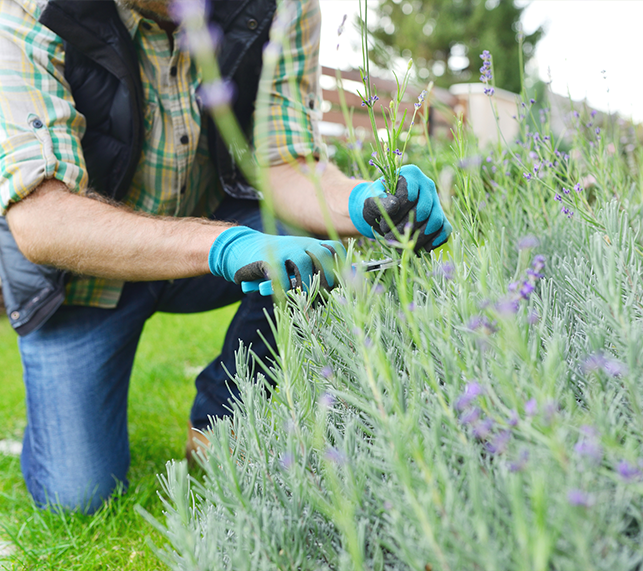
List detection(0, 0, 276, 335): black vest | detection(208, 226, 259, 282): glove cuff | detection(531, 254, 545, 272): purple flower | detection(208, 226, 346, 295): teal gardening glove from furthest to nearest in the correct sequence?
1. detection(0, 0, 276, 335): black vest
2. detection(208, 226, 259, 282): glove cuff
3. detection(208, 226, 346, 295): teal gardening glove
4. detection(531, 254, 545, 272): purple flower

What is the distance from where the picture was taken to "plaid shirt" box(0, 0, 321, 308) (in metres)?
1.71

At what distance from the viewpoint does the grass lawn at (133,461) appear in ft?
Answer: 4.98

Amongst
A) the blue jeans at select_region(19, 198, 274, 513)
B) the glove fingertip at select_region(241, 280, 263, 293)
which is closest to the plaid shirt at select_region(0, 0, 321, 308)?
the blue jeans at select_region(19, 198, 274, 513)

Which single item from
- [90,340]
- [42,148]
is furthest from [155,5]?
[90,340]

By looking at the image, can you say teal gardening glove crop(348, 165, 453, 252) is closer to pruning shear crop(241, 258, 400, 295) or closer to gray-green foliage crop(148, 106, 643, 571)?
pruning shear crop(241, 258, 400, 295)

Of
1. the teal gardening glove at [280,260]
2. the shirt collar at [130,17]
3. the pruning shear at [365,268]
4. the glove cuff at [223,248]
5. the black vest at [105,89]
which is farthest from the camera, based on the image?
the shirt collar at [130,17]

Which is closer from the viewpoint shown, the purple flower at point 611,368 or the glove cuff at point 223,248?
the purple flower at point 611,368

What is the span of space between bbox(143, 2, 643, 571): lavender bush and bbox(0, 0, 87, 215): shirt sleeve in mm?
1168

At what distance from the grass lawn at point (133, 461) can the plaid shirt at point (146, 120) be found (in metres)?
0.74

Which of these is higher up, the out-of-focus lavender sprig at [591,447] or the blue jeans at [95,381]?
the out-of-focus lavender sprig at [591,447]

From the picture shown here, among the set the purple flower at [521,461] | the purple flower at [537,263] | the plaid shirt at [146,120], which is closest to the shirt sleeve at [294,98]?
the plaid shirt at [146,120]

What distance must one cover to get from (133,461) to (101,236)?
1182 mm

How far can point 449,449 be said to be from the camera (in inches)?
27.4

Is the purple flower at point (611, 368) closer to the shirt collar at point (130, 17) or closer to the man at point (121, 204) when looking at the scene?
the man at point (121, 204)
